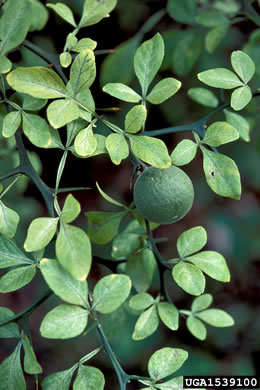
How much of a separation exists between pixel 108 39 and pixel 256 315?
39.1 inches

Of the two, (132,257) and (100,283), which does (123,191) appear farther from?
(100,283)

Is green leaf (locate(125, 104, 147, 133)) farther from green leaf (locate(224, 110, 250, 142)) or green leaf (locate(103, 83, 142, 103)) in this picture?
green leaf (locate(224, 110, 250, 142))

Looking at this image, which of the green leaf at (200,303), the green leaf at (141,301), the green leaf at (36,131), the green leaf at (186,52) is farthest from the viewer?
the green leaf at (186,52)

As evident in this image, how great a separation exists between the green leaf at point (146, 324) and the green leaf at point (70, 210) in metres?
0.25

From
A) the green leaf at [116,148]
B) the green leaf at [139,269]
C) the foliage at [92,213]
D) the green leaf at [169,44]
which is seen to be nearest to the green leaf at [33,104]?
the foliage at [92,213]

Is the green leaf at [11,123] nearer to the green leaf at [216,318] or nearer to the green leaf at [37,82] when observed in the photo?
the green leaf at [37,82]

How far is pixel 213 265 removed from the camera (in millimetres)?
667

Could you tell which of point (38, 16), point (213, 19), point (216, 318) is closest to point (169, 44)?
point (213, 19)

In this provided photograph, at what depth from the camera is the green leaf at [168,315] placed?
0.71 meters

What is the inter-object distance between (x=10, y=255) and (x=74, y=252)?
0.16 metres

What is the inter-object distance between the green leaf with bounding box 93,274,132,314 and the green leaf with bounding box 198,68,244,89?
0.96 ft

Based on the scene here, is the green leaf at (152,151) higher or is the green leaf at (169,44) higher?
the green leaf at (152,151)

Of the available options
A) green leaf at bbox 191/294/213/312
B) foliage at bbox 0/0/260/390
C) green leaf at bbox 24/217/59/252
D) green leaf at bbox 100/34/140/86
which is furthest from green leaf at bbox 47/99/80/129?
green leaf at bbox 100/34/140/86

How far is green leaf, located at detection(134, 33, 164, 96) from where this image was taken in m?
0.67
